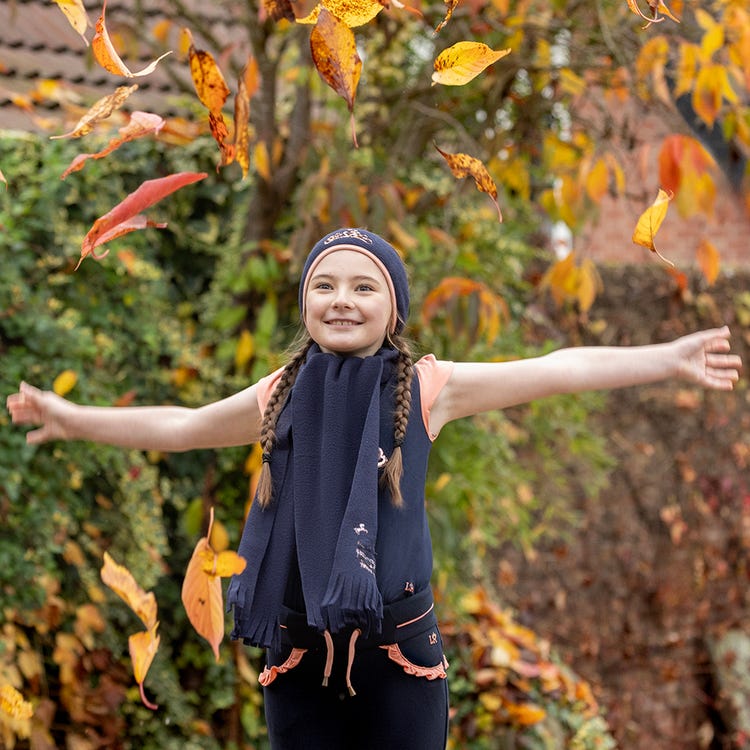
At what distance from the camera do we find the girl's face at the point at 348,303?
1.89 meters

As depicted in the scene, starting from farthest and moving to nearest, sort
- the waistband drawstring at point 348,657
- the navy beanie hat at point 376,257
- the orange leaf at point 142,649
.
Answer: the orange leaf at point 142,649 → the navy beanie hat at point 376,257 → the waistband drawstring at point 348,657

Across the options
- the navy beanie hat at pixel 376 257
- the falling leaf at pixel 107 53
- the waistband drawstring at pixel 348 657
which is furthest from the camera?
the navy beanie hat at pixel 376 257

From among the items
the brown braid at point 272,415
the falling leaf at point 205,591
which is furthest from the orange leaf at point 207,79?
the falling leaf at point 205,591

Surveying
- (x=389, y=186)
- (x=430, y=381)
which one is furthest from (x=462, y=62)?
(x=389, y=186)

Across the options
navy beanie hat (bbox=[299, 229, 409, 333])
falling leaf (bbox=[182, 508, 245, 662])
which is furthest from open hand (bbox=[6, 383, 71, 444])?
navy beanie hat (bbox=[299, 229, 409, 333])

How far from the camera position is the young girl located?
5.98ft

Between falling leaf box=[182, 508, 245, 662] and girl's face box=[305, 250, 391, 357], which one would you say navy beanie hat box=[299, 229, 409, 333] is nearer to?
girl's face box=[305, 250, 391, 357]

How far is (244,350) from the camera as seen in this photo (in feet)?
11.7

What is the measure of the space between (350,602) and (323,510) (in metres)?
0.17

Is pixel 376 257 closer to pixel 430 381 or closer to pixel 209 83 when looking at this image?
pixel 430 381

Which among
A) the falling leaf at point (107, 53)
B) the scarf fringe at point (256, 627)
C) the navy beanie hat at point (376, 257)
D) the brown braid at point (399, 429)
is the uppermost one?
the falling leaf at point (107, 53)

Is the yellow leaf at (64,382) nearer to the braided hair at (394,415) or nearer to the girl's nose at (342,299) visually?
the braided hair at (394,415)

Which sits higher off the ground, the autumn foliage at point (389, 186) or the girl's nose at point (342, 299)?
the autumn foliage at point (389, 186)

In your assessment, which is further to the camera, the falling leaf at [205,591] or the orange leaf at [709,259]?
the orange leaf at [709,259]
